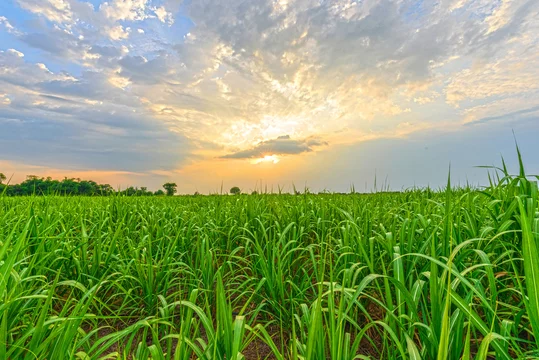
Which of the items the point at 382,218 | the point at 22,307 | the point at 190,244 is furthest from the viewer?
the point at 382,218

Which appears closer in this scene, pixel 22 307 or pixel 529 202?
pixel 22 307

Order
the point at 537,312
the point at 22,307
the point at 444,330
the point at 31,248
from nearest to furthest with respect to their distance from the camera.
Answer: the point at 444,330, the point at 537,312, the point at 22,307, the point at 31,248

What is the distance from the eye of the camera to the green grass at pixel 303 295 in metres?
1.41

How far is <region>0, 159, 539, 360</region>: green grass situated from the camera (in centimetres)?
141

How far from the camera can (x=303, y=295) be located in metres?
2.36

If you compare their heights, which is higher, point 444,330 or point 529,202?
point 529,202

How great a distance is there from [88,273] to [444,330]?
9.03 feet

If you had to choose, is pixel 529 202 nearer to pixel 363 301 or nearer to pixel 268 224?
pixel 363 301

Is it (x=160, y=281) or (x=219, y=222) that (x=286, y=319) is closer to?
(x=160, y=281)

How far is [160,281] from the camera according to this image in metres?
2.61

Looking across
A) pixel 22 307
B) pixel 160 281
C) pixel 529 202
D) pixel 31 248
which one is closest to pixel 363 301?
pixel 529 202

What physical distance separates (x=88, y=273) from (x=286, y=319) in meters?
1.77

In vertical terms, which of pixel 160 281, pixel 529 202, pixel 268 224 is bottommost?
pixel 160 281

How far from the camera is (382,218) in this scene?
3.63 meters
